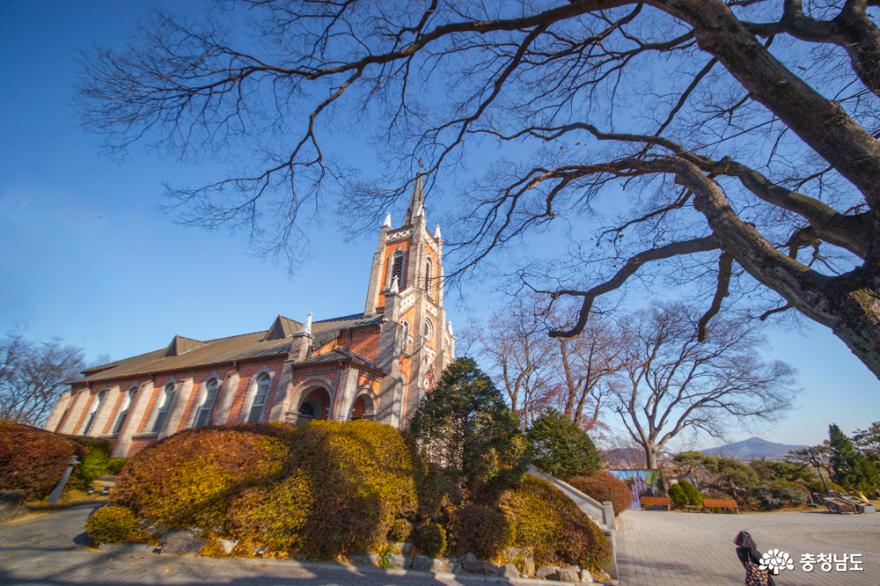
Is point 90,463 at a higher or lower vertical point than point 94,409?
lower

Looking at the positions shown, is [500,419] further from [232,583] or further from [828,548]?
[828,548]

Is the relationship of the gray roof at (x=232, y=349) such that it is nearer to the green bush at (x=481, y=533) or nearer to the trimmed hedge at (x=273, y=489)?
the trimmed hedge at (x=273, y=489)

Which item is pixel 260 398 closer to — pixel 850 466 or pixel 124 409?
pixel 124 409

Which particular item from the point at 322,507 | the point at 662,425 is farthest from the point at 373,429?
the point at 662,425

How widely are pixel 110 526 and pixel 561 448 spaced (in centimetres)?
1262

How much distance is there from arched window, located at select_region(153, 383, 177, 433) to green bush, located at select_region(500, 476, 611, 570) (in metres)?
22.7

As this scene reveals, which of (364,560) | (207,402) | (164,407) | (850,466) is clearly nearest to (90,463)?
(207,402)

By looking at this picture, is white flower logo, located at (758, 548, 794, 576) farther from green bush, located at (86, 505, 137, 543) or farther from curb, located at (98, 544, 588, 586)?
green bush, located at (86, 505, 137, 543)

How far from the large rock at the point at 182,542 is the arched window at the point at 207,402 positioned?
56.5ft

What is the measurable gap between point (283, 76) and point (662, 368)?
2541 centimetres

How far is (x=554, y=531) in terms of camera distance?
23.2ft

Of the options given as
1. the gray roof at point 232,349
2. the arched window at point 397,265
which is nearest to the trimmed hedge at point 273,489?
the gray roof at point 232,349

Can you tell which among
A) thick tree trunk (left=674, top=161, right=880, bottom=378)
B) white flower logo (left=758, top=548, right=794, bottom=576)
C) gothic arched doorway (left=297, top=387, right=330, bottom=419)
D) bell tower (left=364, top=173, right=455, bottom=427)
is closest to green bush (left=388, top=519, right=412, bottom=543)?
white flower logo (left=758, top=548, right=794, bottom=576)

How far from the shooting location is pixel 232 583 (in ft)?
16.2
